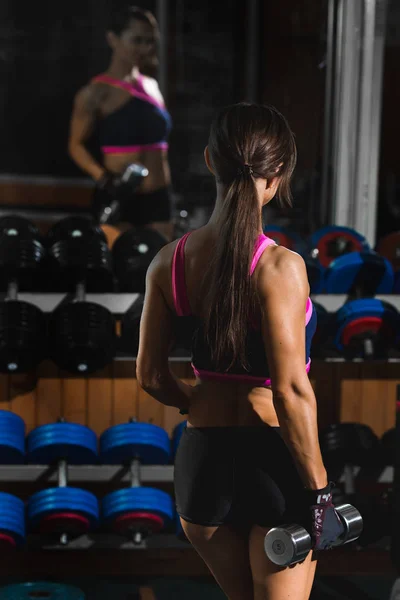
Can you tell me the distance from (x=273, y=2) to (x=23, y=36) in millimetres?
1673

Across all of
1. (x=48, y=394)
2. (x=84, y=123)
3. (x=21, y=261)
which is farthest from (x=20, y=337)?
(x=84, y=123)

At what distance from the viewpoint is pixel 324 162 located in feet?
13.7

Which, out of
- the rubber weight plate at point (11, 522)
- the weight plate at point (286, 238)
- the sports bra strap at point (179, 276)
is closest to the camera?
the sports bra strap at point (179, 276)

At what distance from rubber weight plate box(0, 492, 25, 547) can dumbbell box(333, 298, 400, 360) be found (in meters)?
1.24

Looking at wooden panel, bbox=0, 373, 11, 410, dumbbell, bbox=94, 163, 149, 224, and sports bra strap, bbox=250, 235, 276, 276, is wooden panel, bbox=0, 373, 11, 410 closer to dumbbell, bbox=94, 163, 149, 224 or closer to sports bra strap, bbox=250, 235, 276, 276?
dumbbell, bbox=94, 163, 149, 224

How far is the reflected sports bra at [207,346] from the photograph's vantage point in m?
1.62

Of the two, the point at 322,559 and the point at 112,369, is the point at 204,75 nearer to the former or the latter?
the point at 112,369

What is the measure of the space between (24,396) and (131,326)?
504mm

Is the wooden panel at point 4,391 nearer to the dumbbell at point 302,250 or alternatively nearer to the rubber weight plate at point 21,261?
the rubber weight plate at point 21,261

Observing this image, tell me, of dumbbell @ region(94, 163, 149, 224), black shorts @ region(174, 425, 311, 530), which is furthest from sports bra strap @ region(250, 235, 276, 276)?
dumbbell @ region(94, 163, 149, 224)

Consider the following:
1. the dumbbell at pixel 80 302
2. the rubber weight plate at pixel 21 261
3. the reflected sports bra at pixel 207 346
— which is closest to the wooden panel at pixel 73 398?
the dumbbell at pixel 80 302

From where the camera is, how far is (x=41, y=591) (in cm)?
269

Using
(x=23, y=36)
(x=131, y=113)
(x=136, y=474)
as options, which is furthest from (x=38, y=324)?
(x=23, y=36)

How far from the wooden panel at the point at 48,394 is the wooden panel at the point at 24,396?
0.06ft
